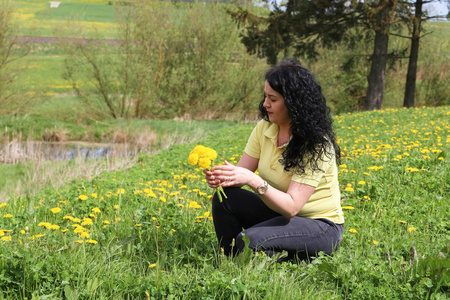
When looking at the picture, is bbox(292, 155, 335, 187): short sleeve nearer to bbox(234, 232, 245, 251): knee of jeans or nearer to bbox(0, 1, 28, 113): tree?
bbox(234, 232, 245, 251): knee of jeans

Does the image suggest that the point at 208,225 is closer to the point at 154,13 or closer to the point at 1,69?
the point at 1,69

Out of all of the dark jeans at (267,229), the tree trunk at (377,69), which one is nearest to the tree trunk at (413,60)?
the tree trunk at (377,69)

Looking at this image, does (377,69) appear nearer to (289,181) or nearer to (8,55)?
(8,55)

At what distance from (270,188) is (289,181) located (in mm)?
320

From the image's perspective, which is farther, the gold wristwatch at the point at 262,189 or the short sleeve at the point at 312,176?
the short sleeve at the point at 312,176

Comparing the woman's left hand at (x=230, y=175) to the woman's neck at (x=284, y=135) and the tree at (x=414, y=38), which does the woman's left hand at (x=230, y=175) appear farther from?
the tree at (x=414, y=38)

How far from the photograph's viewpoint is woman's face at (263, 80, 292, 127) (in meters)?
2.53

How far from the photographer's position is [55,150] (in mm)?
12875

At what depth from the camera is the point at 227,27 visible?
62.1 feet

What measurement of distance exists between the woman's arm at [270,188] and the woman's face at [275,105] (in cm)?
42

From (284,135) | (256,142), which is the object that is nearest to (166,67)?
(256,142)

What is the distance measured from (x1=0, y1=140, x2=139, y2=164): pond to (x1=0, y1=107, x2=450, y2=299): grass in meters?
5.80

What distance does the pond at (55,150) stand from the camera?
10.8 m

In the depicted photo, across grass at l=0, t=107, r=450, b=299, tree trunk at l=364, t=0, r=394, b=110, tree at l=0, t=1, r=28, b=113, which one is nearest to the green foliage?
tree at l=0, t=1, r=28, b=113
